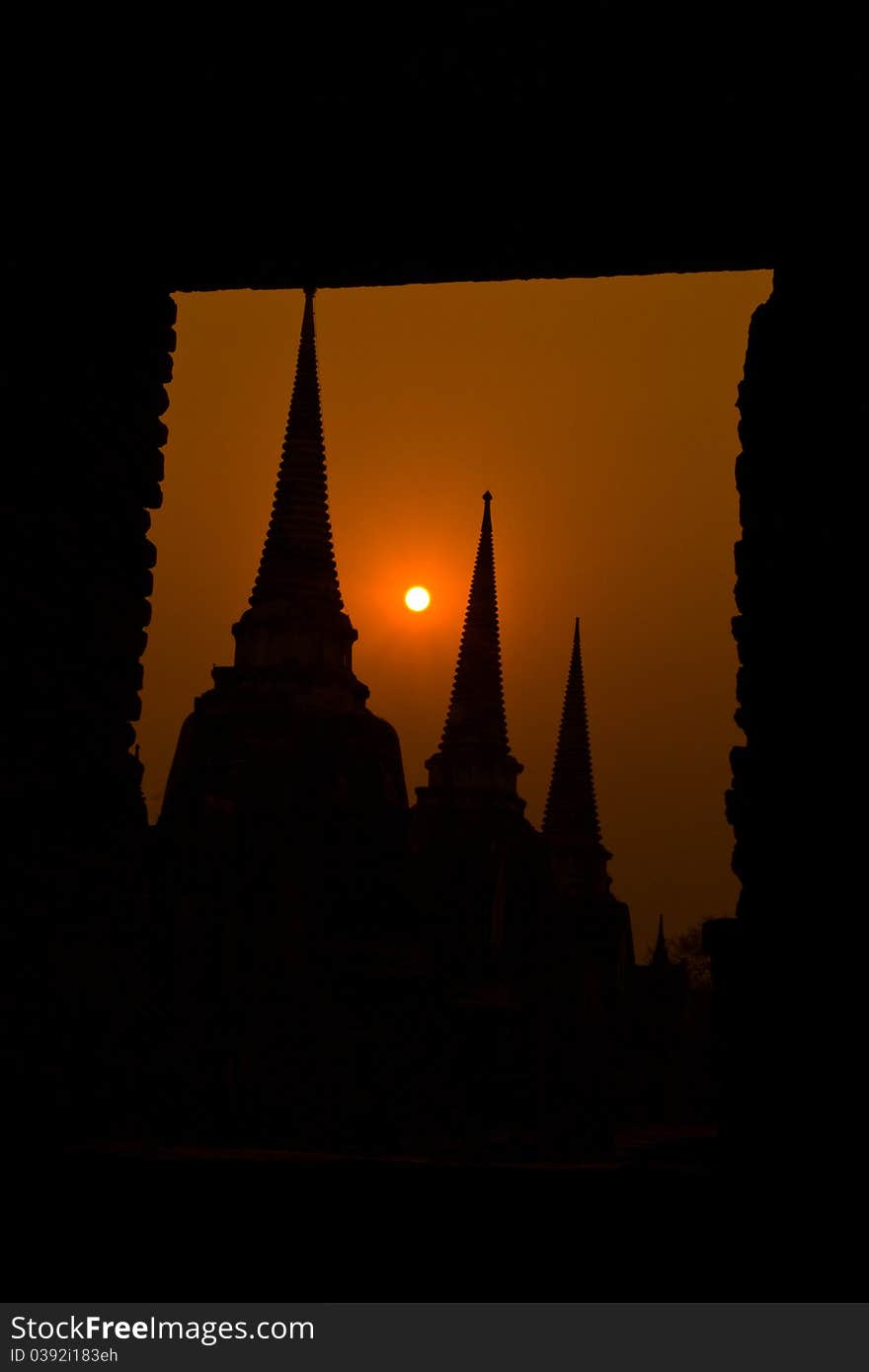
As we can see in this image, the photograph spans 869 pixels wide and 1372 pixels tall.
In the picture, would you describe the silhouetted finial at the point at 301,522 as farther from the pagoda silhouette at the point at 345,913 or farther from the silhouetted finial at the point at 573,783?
the silhouetted finial at the point at 573,783

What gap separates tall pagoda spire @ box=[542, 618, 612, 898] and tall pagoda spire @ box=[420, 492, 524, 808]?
5.01 m

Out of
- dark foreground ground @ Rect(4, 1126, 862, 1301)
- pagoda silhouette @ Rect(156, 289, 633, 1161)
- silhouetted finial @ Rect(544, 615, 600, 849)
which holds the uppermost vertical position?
silhouetted finial @ Rect(544, 615, 600, 849)

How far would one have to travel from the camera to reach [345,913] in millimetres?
19125

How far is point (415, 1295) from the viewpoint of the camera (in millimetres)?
4438

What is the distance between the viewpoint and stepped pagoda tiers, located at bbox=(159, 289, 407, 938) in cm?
1888

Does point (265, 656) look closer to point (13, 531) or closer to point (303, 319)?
point (303, 319)

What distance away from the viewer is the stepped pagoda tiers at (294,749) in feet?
61.9

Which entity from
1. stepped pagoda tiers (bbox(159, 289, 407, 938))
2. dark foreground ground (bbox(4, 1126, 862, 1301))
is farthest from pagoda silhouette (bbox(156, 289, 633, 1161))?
dark foreground ground (bbox(4, 1126, 862, 1301))

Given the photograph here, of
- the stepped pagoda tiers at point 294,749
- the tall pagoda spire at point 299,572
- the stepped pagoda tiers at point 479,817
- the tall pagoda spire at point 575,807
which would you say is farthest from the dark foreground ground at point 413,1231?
the tall pagoda spire at point 575,807

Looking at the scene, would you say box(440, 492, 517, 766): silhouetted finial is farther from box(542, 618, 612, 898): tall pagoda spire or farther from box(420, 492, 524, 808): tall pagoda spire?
box(542, 618, 612, 898): tall pagoda spire

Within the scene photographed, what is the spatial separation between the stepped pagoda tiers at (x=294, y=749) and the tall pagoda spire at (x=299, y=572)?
2 cm

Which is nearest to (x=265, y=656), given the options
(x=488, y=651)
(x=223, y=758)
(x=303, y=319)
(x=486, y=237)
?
(x=223, y=758)

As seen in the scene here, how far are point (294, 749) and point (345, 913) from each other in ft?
7.37

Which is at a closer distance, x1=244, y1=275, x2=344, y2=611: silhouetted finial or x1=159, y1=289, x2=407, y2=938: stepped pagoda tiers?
x1=159, y1=289, x2=407, y2=938: stepped pagoda tiers
